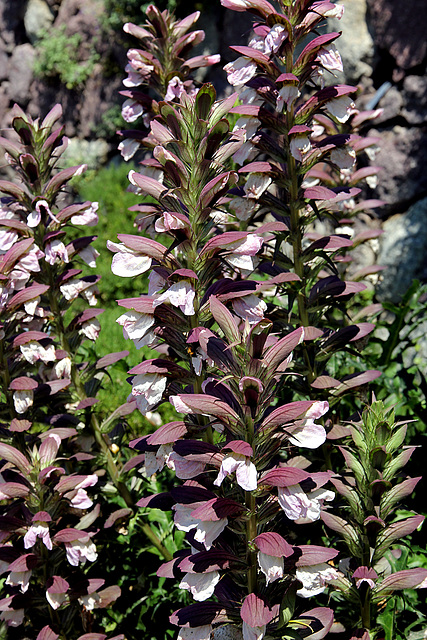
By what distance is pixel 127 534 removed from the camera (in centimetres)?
254

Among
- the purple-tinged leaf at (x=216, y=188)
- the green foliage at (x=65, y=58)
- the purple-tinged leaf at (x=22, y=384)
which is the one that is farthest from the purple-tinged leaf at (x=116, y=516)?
the green foliage at (x=65, y=58)

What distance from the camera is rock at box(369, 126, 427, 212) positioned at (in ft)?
15.9

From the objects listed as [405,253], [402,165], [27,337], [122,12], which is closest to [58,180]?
[27,337]

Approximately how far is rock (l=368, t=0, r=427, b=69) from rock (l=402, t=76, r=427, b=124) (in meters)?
0.14

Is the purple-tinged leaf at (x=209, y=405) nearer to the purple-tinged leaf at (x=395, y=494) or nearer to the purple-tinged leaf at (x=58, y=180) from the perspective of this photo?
the purple-tinged leaf at (x=395, y=494)

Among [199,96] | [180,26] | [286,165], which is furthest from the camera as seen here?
[180,26]

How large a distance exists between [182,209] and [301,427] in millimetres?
707

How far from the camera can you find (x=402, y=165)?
4934 millimetres

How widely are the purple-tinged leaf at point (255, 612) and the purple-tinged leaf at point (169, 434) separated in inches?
17.4

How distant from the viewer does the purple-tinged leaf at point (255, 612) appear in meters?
1.38

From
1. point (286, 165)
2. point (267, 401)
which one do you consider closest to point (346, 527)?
point (267, 401)

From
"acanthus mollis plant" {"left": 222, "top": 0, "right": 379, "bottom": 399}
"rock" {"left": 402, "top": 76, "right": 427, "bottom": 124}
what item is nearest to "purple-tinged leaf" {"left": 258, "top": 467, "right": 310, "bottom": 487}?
"acanthus mollis plant" {"left": 222, "top": 0, "right": 379, "bottom": 399}

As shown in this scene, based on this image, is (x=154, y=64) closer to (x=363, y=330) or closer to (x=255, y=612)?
(x=363, y=330)

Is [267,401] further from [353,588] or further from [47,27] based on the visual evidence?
[47,27]
